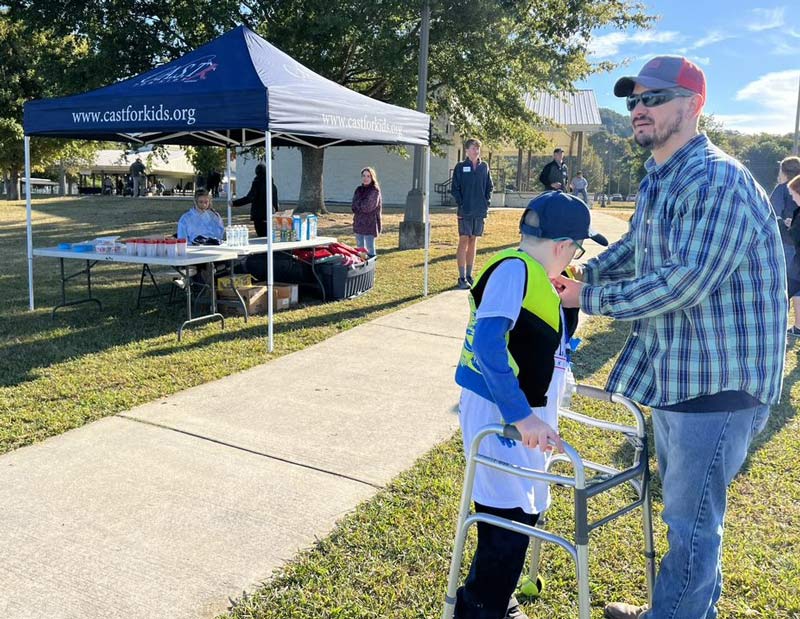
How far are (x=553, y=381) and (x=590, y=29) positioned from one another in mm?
19330

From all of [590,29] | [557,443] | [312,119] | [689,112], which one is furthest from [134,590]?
[590,29]

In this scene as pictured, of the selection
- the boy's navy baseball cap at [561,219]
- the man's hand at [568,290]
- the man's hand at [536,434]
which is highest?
the boy's navy baseball cap at [561,219]

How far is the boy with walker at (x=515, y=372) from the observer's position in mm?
1956

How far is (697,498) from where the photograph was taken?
81.4 inches

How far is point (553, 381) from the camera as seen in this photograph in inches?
89.2

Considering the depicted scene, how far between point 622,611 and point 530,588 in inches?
14.4

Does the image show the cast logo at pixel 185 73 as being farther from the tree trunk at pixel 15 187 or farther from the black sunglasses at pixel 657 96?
the tree trunk at pixel 15 187

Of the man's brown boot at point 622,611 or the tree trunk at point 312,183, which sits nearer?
the man's brown boot at point 622,611

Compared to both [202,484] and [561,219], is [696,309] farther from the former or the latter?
[202,484]

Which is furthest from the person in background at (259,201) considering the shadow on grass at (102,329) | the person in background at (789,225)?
the person in background at (789,225)

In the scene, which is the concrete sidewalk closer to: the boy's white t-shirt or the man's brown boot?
the boy's white t-shirt

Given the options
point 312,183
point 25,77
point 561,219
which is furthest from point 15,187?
point 561,219

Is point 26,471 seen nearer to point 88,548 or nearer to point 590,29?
point 88,548

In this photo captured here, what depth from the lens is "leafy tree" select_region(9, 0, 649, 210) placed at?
54.3ft
